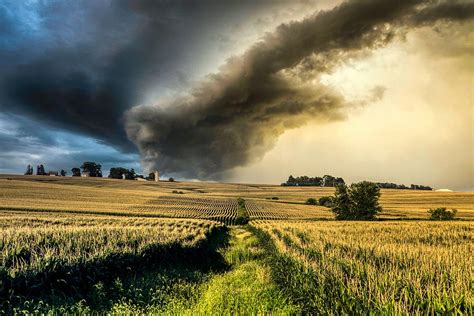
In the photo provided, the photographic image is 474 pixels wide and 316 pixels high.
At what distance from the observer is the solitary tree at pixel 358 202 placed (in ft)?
248

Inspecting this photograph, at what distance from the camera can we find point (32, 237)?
15570mm

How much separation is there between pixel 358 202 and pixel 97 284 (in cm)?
7426

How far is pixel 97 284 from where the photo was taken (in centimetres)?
1114

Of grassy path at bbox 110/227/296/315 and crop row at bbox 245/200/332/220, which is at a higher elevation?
grassy path at bbox 110/227/296/315

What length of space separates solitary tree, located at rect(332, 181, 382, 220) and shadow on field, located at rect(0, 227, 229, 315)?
65.8 m

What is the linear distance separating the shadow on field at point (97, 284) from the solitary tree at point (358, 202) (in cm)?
6583

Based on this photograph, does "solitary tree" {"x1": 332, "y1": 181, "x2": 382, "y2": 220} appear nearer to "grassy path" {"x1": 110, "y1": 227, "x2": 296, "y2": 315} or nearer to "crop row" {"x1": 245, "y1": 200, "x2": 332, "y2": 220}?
"crop row" {"x1": 245, "y1": 200, "x2": 332, "y2": 220}

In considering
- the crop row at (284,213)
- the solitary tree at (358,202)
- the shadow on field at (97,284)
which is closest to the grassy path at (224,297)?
the shadow on field at (97,284)

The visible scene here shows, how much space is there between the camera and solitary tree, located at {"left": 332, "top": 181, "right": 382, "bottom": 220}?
248 ft

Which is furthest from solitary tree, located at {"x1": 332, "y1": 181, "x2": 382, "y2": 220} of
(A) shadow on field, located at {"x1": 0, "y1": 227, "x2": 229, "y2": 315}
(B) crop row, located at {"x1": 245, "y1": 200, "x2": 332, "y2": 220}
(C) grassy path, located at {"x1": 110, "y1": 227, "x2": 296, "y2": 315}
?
(A) shadow on field, located at {"x1": 0, "y1": 227, "x2": 229, "y2": 315}

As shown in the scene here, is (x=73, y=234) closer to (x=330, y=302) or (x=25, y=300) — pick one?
(x=25, y=300)

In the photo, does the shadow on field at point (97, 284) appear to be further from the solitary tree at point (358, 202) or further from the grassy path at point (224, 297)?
the solitary tree at point (358, 202)

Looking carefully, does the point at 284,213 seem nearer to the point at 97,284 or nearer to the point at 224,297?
the point at 224,297

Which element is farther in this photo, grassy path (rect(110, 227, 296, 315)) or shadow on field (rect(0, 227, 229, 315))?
grassy path (rect(110, 227, 296, 315))
